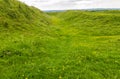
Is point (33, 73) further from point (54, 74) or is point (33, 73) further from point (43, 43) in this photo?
point (43, 43)

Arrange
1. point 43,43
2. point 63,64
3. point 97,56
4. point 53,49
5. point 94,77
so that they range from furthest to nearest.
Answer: point 43,43
point 53,49
point 97,56
point 63,64
point 94,77

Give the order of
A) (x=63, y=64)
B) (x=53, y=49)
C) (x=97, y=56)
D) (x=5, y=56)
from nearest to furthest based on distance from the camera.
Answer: (x=63, y=64)
(x=5, y=56)
(x=97, y=56)
(x=53, y=49)

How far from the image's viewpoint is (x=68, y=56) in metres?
17.6

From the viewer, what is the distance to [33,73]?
13.4 metres

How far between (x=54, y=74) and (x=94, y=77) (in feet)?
8.99

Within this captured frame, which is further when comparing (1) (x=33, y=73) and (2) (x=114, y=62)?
(2) (x=114, y=62)

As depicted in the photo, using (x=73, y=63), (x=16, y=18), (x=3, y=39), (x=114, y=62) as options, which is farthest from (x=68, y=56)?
(x=16, y=18)

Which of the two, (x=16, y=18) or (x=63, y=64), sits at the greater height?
(x=16, y=18)

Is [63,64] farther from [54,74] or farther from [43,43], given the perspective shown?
[43,43]

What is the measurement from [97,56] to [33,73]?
6.99 m

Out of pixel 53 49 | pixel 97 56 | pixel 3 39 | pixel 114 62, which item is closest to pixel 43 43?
pixel 53 49

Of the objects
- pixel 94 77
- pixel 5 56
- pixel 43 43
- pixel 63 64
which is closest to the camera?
pixel 94 77

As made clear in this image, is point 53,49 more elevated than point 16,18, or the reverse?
point 16,18

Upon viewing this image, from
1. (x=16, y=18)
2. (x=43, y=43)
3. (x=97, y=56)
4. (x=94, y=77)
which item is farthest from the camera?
(x=16, y=18)
